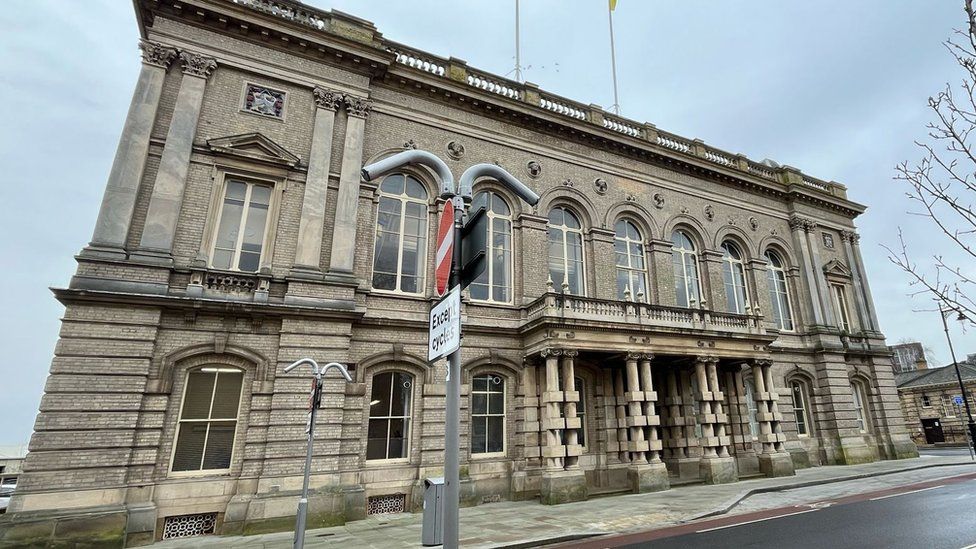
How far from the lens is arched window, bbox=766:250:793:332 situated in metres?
23.3

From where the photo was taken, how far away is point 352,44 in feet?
50.6

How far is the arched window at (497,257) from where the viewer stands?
16550mm

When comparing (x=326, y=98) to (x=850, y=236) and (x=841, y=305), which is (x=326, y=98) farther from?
(x=850, y=236)

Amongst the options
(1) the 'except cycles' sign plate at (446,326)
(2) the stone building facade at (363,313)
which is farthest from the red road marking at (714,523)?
(1) the 'except cycles' sign plate at (446,326)

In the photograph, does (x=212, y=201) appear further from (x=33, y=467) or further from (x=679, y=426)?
(x=679, y=426)

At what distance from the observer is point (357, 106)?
15500 millimetres

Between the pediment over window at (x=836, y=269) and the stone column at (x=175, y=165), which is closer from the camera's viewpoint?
the stone column at (x=175, y=165)

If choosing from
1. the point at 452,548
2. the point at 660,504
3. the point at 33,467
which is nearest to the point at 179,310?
the point at 33,467

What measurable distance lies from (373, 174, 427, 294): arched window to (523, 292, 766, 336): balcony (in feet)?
13.6

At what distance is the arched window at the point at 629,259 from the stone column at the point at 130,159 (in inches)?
635

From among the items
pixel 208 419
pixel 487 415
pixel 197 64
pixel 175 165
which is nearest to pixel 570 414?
pixel 487 415

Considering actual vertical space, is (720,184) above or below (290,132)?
above

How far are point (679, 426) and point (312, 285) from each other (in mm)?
13844

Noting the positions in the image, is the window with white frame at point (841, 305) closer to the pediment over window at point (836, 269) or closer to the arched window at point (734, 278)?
the pediment over window at point (836, 269)
